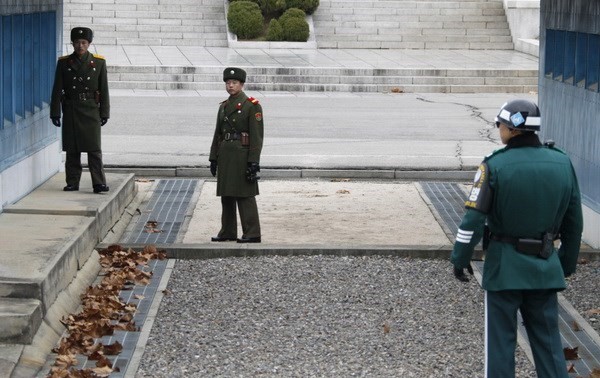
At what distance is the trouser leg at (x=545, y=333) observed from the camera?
7.04 metres

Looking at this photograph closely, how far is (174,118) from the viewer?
2330cm

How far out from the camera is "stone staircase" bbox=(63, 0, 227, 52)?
36375 mm

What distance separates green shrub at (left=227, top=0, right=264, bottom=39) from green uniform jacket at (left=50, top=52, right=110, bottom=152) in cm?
2303

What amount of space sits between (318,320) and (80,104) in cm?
522

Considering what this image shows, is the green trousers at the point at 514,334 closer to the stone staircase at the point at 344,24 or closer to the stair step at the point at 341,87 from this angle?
the stair step at the point at 341,87

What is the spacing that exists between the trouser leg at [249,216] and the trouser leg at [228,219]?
10 cm

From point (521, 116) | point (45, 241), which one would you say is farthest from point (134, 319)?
point (521, 116)

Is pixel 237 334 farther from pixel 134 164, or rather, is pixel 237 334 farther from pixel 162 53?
pixel 162 53

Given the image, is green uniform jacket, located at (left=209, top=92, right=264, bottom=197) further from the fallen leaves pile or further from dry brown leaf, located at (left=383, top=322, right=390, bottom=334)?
dry brown leaf, located at (left=383, top=322, right=390, bottom=334)

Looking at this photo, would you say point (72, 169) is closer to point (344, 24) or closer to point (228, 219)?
point (228, 219)

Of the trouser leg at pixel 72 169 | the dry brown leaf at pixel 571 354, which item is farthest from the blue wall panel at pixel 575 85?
the trouser leg at pixel 72 169

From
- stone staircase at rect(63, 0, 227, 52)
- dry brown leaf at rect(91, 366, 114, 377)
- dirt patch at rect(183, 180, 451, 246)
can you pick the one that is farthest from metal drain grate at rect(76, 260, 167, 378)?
stone staircase at rect(63, 0, 227, 52)

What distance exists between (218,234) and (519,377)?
201 inches

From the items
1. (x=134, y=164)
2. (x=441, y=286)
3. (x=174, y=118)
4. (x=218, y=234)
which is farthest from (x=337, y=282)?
(x=174, y=118)
